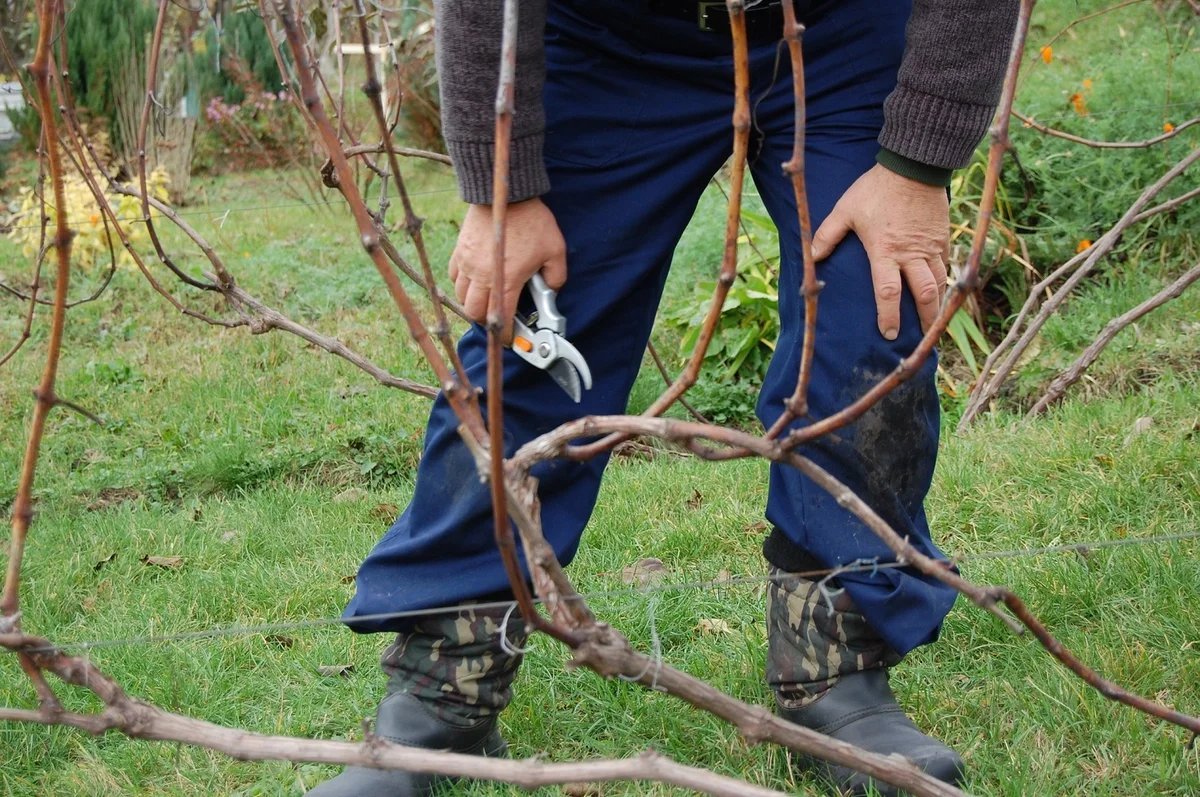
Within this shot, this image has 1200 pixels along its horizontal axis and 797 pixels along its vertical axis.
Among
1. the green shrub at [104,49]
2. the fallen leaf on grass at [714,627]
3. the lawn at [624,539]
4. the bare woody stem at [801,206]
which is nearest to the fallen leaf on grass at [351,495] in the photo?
the lawn at [624,539]

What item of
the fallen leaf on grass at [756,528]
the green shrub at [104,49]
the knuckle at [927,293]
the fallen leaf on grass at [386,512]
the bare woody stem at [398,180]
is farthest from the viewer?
the green shrub at [104,49]

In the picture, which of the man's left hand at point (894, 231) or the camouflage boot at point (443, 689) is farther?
the camouflage boot at point (443, 689)

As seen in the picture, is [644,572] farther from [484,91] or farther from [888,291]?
[484,91]

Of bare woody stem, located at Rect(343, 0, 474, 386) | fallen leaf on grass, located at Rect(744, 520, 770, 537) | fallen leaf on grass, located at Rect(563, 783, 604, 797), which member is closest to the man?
fallen leaf on grass, located at Rect(563, 783, 604, 797)

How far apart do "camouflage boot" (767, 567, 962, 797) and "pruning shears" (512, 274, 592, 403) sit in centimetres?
43

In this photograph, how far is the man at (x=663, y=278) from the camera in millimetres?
1729

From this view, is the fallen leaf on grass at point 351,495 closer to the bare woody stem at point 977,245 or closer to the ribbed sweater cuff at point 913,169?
the ribbed sweater cuff at point 913,169

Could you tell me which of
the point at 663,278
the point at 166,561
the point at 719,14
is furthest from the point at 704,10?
the point at 166,561

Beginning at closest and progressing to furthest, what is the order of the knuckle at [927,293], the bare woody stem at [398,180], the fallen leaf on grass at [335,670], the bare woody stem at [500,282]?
the bare woody stem at [500,282] < the bare woody stem at [398,180] < the knuckle at [927,293] < the fallen leaf on grass at [335,670]

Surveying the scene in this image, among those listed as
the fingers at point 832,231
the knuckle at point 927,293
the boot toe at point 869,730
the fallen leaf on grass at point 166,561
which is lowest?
the fallen leaf on grass at point 166,561

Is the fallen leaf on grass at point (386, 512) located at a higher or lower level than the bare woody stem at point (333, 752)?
lower

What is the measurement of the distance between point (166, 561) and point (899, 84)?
233 cm

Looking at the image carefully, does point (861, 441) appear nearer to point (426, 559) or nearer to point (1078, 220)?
point (426, 559)

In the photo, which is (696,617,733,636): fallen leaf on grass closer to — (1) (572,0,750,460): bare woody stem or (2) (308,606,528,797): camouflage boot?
(2) (308,606,528,797): camouflage boot
